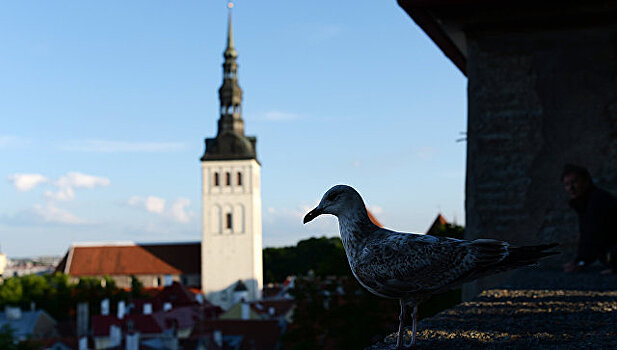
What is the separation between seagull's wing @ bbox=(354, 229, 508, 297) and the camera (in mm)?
2875

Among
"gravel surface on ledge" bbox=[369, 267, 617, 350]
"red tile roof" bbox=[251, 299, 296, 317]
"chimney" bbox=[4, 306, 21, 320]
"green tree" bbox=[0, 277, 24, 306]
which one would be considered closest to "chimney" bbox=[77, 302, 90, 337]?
"chimney" bbox=[4, 306, 21, 320]

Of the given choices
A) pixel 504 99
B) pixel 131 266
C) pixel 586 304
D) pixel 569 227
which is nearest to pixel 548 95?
pixel 504 99

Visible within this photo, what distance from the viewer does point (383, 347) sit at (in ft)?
10.0

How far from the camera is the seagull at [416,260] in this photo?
288 cm

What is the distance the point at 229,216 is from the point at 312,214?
67.9 m

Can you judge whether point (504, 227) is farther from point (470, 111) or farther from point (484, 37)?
point (484, 37)

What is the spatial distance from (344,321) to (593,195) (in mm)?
8573

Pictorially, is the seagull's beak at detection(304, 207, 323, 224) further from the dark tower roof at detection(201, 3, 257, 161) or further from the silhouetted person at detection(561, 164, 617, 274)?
the dark tower roof at detection(201, 3, 257, 161)

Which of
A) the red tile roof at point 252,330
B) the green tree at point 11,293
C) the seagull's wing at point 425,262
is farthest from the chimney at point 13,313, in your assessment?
the seagull's wing at point 425,262

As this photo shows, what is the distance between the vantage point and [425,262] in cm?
287

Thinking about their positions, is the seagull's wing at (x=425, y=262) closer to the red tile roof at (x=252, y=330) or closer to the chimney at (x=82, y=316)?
the red tile roof at (x=252, y=330)

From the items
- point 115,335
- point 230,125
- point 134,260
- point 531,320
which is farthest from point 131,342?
point 134,260

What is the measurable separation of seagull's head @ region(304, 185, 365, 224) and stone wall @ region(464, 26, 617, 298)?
422 cm

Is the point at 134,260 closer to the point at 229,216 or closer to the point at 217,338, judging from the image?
the point at 229,216
